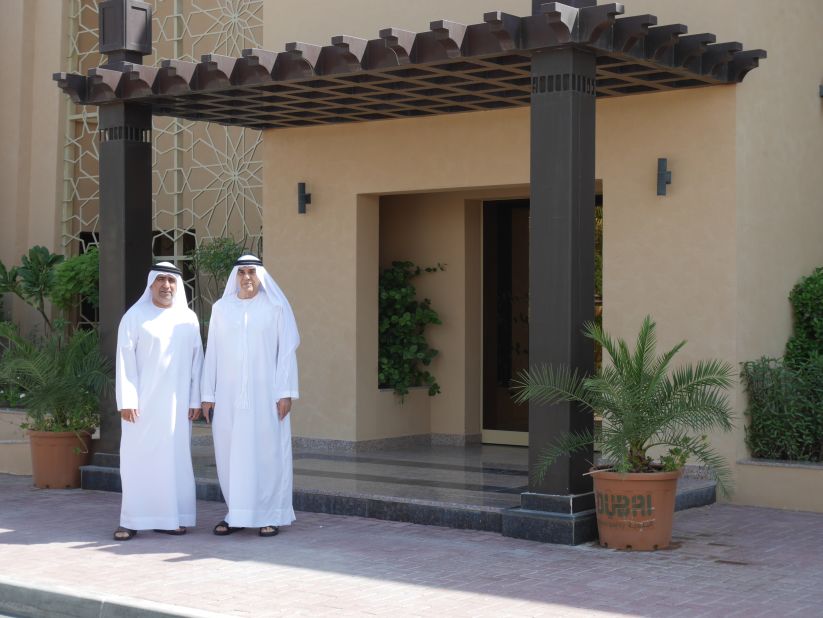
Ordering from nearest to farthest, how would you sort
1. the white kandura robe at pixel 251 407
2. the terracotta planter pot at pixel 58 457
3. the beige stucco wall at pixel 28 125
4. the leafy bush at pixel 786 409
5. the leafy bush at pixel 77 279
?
the white kandura robe at pixel 251 407 → the leafy bush at pixel 786 409 → the terracotta planter pot at pixel 58 457 → the leafy bush at pixel 77 279 → the beige stucco wall at pixel 28 125

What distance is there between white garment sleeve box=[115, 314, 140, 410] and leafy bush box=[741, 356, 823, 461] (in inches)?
183

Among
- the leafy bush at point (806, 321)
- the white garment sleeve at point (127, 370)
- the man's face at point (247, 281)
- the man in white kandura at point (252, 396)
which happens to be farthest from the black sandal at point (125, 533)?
the leafy bush at point (806, 321)

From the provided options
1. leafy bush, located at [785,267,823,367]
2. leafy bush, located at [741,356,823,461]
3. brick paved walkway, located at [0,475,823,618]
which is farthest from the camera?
leafy bush, located at [785,267,823,367]

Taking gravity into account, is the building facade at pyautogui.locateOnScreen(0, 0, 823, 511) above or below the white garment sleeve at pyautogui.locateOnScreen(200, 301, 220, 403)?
above

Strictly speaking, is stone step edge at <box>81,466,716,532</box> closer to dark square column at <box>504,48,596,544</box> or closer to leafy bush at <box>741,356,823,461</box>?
dark square column at <box>504,48,596,544</box>

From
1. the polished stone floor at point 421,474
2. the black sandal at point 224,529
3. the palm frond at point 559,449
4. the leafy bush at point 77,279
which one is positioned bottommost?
the black sandal at point 224,529

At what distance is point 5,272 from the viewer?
53.7ft

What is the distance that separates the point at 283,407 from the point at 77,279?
813 centimetres

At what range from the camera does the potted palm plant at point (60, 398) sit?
403 inches

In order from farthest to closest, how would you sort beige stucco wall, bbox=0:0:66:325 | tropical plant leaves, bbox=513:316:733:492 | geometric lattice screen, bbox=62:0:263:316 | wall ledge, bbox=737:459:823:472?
beige stucco wall, bbox=0:0:66:325 < geometric lattice screen, bbox=62:0:263:316 < wall ledge, bbox=737:459:823:472 < tropical plant leaves, bbox=513:316:733:492

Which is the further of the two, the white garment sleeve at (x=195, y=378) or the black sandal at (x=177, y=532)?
the white garment sleeve at (x=195, y=378)

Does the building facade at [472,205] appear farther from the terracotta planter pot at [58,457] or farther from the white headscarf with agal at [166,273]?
the white headscarf with agal at [166,273]

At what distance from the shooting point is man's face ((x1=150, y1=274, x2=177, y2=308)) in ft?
27.7

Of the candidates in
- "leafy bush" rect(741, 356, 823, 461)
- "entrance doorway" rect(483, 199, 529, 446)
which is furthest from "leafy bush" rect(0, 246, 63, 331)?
"leafy bush" rect(741, 356, 823, 461)
